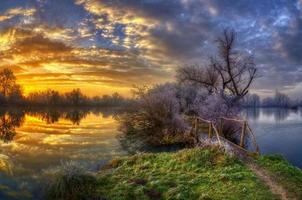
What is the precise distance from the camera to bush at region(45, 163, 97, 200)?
13.3 metres

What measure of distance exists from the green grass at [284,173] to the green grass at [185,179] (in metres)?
0.85

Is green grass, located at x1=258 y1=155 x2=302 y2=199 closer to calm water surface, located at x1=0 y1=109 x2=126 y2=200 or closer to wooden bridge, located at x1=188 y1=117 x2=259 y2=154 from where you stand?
wooden bridge, located at x1=188 y1=117 x2=259 y2=154

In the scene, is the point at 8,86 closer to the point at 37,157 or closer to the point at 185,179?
the point at 37,157

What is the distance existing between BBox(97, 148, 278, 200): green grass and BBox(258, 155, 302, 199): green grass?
0.85 meters

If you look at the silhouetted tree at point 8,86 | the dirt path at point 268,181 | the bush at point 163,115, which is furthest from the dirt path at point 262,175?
the silhouetted tree at point 8,86

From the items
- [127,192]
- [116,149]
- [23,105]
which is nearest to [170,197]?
[127,192]

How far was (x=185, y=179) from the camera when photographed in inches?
555

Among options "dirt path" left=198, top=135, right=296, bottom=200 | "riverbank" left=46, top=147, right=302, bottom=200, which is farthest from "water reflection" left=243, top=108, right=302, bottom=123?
"riverbank" left=46, top=147, right=302, bottom=200

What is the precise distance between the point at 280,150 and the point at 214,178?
1984 cm

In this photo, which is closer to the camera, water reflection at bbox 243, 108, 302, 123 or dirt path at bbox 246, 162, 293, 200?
dirt path at bbox 246, 162, 293, 200

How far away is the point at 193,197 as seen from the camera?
12.0 m

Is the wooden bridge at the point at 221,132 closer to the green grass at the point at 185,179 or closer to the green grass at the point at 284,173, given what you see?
the green grass at the point at 284,173

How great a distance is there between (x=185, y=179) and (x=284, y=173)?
13.2 ft

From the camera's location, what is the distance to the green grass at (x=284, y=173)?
11.8 m
